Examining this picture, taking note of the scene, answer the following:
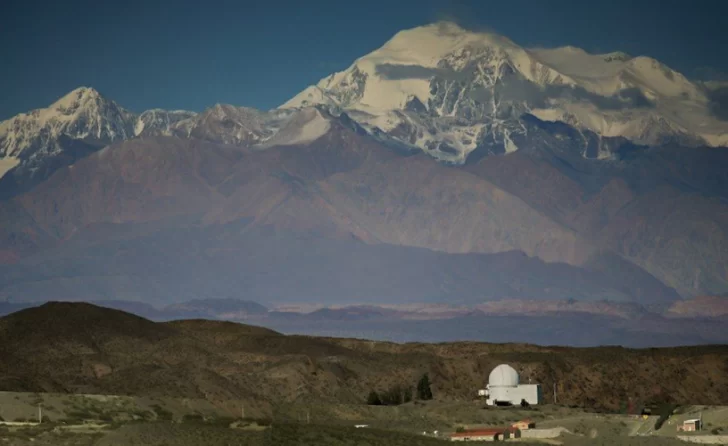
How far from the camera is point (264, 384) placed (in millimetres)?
172375

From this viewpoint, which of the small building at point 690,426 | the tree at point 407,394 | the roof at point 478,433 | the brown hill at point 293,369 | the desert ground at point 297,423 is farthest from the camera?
the brown hill at point 293,369

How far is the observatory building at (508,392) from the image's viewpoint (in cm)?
14912

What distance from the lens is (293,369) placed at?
584ft

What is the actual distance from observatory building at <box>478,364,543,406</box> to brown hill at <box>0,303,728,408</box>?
66.4ft

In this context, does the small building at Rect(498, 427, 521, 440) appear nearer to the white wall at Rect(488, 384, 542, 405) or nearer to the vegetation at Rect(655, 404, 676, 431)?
the vegetation at Rect(655, 404, 676, 431)

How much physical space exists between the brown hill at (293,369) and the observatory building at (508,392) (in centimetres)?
2022

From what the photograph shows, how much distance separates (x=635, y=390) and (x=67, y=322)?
232 ft

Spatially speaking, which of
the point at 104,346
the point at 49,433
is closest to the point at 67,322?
the point at 104,346

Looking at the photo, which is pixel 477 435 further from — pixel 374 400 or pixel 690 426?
pixel 374 400

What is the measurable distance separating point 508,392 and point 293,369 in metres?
35.7

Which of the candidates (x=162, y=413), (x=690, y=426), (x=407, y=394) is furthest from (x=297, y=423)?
(x=407, y=394)

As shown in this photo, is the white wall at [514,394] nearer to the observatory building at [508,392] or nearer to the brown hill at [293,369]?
the observatory building at [508,392]

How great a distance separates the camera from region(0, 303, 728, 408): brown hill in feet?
546

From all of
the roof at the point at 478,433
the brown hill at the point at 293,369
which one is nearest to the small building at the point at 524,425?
the roof at the point at 478,433
